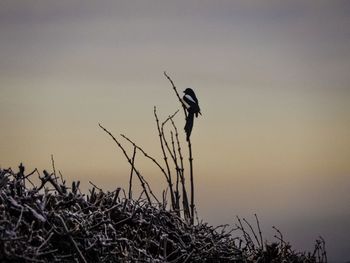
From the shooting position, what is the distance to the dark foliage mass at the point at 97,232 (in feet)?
11.2

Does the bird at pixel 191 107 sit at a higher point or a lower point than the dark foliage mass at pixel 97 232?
higher

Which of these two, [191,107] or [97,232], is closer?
[97,232]

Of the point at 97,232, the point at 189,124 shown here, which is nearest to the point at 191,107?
the point at 189,124

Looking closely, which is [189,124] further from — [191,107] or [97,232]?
[97,232]

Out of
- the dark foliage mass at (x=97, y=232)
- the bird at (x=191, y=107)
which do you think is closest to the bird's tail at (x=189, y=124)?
the bird at (x=191, y=107)

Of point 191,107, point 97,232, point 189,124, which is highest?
point 191,107

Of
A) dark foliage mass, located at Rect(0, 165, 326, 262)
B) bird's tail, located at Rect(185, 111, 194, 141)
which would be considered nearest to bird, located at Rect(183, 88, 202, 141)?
bird's tail, located at Rect(185, 111, 194, 141)

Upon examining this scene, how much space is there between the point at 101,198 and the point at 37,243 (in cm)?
88

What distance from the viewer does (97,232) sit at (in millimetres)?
3793

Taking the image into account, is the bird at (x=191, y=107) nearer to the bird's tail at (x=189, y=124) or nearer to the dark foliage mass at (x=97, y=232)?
the bird's tail at (x=189, y=124)

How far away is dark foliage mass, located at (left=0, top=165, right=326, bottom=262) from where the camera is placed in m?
3.43

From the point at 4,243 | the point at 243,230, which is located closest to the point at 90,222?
the point at 4,243

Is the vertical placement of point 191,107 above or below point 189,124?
above

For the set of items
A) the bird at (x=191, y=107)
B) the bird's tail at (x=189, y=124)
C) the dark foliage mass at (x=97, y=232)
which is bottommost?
the dark foliage mass at (x=97, y=232)
